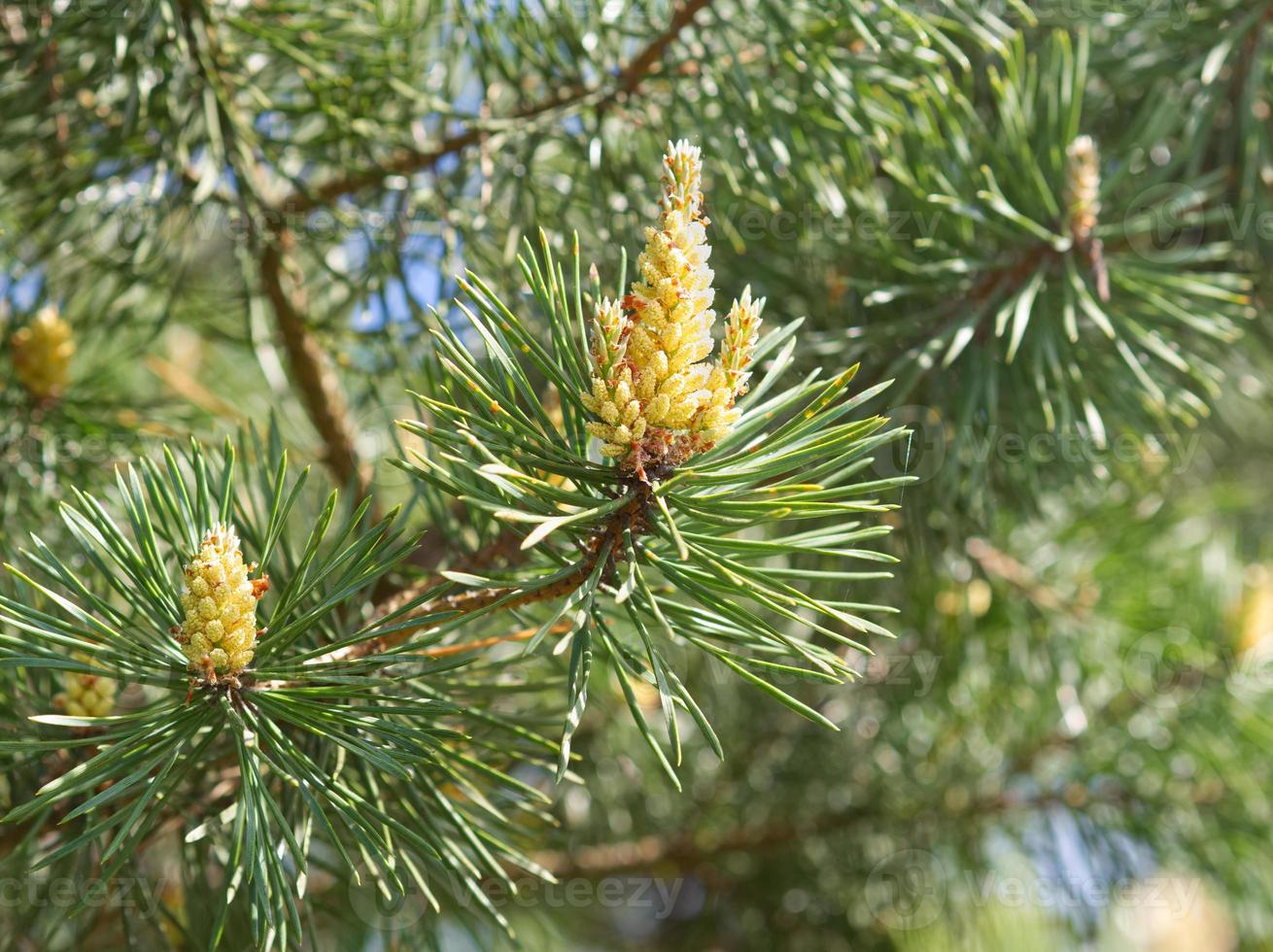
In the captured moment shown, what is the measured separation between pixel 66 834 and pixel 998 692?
702 mm

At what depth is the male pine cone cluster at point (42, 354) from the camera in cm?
75

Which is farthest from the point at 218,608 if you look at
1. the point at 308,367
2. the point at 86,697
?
the point at 308,367

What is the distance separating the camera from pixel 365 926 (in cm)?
73

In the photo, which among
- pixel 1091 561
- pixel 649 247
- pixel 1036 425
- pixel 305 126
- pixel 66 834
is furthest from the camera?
pixel 1091 561

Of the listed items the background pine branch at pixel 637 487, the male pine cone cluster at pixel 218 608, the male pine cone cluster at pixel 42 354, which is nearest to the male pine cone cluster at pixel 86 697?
the background pine branch at pixel 637 487

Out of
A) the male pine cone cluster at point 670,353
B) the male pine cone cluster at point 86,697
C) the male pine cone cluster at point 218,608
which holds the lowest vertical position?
the male pine cone cluster at point 86,697

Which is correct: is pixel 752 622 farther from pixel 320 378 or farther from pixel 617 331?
pixel 320 378

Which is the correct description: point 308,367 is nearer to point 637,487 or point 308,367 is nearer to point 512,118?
point 512,118

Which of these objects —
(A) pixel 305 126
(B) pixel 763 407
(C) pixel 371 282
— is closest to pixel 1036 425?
(B) pixel 763 407

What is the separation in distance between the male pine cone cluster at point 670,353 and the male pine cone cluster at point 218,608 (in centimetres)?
15

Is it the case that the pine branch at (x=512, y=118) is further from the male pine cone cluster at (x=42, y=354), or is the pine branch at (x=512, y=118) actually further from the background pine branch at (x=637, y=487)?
the male pine cone cluster at (x=42, y=354)

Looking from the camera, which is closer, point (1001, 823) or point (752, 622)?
point (752, 622)

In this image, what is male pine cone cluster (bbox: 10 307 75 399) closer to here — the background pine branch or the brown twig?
the background pine branch

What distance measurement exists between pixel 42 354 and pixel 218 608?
1.30ft
